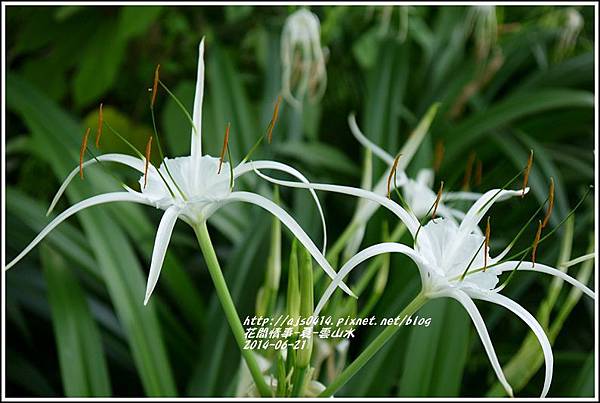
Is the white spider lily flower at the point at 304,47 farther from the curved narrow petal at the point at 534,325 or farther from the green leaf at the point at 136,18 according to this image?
the curved narrow petal at the point at 534,325

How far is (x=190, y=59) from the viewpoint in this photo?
3.02ft

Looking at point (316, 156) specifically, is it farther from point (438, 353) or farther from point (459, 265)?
point (459, 265)

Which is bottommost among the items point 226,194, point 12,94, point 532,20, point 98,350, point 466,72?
point 98,350

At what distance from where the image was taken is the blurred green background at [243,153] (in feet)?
1.81

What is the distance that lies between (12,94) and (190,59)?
0.25 meters

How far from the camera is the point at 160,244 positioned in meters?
0.22

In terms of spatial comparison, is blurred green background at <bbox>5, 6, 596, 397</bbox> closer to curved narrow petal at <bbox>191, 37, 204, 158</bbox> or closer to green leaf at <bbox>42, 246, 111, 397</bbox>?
green leaf at <bbox>42, 246, 111, 397</bbox>

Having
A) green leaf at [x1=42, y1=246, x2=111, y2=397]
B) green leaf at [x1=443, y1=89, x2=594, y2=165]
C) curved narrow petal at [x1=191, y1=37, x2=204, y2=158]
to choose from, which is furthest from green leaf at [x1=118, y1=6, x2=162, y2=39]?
curved narrow petal at [x1=191, y1=37, x2=204, y2=158]

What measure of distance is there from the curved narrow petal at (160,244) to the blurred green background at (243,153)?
0.25m

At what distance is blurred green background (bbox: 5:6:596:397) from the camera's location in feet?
1.81

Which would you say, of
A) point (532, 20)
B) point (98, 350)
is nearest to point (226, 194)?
point (98, 350)

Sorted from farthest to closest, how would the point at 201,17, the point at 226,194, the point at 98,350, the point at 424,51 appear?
the point at 424,51, the point at 201,17, the point at 98,350, the point at 226,194

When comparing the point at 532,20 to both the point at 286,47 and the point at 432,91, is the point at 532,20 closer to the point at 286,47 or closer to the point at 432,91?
the point at 432,91

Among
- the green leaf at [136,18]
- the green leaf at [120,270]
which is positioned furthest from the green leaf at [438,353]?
the green leaf at [136,18]
